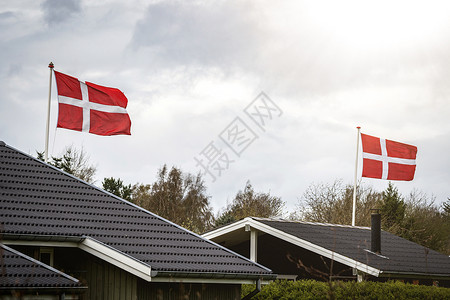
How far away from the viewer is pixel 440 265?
22.5m

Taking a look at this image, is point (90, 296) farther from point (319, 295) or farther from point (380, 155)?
point (380, 155)

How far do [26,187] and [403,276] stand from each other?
40.2 feet

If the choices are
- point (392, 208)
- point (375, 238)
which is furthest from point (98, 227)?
point (392, 208)

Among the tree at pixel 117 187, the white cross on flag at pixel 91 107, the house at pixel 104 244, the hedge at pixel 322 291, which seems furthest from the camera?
the tree at pixel 117 187

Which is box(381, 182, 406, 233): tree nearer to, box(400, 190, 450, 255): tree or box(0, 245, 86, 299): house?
box(400, 190, 450, 255): tree

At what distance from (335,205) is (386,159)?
15451mm

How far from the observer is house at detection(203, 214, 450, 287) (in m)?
18.9

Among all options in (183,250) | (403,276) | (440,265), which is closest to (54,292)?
(183,250)

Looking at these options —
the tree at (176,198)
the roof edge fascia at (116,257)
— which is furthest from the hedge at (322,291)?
the tree at (176,198)

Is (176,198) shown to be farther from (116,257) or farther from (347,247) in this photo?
(116,257)

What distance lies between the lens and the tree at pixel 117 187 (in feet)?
124

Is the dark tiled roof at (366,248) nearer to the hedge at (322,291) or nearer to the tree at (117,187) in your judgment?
the hedge at (322,291)

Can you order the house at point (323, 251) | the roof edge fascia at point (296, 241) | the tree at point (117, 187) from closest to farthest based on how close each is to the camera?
the roof edge fascia at point (296, 241), the house at point (323, 251), the tree at point (117, 187)

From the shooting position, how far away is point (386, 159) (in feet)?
81.0
